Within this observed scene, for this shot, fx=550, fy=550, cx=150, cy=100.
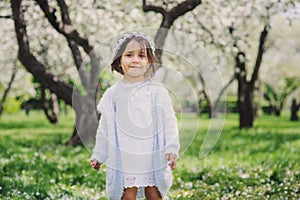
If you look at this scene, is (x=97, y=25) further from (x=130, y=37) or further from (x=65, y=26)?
(x=130, y=37)

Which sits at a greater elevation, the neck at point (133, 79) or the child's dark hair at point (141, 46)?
the child's dark hair at point (141, 46)

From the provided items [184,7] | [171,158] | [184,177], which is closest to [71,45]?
[184,7]

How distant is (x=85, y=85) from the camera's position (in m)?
11.9

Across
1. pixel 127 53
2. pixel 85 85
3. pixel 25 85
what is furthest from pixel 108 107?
pixel 25 85

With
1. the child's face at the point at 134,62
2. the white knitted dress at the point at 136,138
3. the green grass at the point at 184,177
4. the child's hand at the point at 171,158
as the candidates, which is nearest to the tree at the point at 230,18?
the green grass at the point at 184,177

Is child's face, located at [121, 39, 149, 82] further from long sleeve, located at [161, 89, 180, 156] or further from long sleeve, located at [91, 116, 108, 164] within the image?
long sleeve, located at [91, 116, 108, 164]

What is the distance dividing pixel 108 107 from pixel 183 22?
8.10 meters

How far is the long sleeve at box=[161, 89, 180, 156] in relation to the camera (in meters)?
4.59

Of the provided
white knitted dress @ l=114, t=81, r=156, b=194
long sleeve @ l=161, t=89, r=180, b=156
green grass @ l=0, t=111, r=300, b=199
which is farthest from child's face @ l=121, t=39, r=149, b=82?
green grass @ l=0, t=111, r=300, b=199

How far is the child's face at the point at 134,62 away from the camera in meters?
4.71

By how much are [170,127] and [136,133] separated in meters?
0.29

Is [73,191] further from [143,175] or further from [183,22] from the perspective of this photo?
[183,22]

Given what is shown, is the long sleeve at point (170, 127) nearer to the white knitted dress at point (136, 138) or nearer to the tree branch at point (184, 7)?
the white knitted dress at point (136, 138)

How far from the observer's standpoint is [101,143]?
15.6 ft
